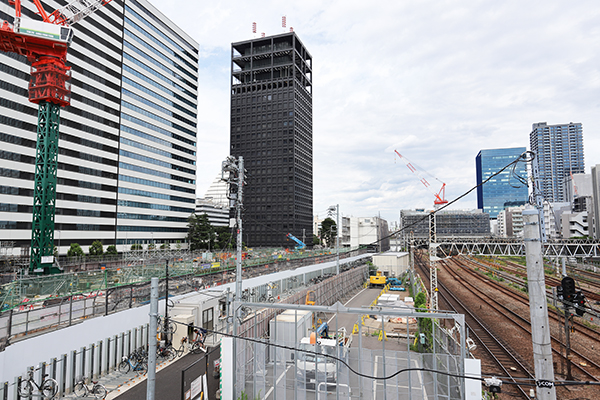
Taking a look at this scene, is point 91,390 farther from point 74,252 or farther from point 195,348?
point 74,252

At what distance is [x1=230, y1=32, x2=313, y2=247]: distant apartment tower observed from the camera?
4877 inches

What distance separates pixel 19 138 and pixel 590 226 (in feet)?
417

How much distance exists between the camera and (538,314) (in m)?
6.79

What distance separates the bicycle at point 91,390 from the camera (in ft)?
46.8

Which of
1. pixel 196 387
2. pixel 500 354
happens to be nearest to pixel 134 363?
pixel 196 387

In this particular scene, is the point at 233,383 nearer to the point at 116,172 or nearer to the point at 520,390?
the point at 520,390

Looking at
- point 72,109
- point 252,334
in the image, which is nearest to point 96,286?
point 252,334

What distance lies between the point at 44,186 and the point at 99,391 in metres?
29.9

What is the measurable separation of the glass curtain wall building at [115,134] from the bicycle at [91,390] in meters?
48.4

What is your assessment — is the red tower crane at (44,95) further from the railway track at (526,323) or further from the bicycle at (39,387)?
the railway track at (526,323)

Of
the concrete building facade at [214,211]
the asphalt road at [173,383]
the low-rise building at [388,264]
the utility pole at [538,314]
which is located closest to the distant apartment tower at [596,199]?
the low-rise building at [388,264]

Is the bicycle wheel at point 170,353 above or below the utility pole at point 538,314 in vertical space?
below

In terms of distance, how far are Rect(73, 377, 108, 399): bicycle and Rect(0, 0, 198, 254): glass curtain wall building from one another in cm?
4844

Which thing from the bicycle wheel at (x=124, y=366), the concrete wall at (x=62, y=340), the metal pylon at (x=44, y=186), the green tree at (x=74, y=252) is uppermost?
the metal pylon at (x=44, y=186)
